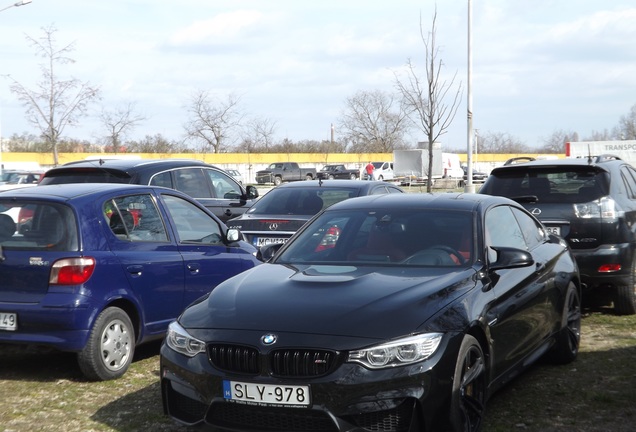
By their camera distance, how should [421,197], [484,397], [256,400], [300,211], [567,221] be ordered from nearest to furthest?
1. [256,400]
2. [484,397]
3. [421,197]
4. [567,221]
5. [300,211]

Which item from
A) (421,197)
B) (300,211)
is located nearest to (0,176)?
(300,211)

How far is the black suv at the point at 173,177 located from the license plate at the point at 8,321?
14.5 ft

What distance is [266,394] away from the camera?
447 centimetres

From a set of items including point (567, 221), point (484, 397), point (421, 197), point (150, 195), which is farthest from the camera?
point (567, 221)

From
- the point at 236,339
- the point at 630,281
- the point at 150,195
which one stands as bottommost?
the point at 630,281

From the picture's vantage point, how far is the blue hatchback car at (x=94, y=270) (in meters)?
6.54

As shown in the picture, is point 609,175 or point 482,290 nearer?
point 482,290

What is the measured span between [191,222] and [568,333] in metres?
3.61

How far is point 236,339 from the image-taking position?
464cm

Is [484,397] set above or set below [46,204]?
below

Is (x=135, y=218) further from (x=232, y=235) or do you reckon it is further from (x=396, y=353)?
(x=396, y=353)

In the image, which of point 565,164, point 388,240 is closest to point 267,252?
point 388,240

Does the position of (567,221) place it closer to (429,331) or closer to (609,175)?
(609,175)

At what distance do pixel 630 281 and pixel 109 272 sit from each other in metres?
5.50
